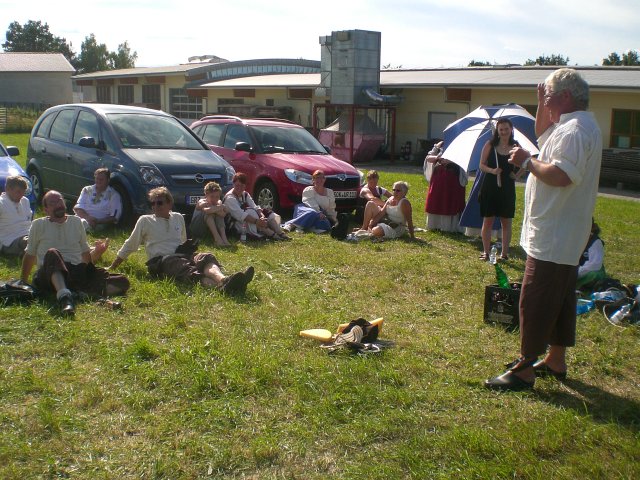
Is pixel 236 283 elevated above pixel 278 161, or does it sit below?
below

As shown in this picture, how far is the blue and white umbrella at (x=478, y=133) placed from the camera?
33.2 ft

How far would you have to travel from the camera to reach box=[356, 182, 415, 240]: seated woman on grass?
1060 cm

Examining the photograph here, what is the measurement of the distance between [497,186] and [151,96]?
35880 mm

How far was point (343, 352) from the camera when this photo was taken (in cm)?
543

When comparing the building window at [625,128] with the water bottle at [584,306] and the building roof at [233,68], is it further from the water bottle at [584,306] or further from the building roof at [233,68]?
the building roof at [233,68]

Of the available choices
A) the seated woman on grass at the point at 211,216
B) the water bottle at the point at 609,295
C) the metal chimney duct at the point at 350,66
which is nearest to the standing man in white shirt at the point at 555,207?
the water bottle at the point at 609,295

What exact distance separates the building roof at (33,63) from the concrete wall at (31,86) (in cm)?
36

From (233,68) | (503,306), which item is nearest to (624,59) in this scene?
(233,68)

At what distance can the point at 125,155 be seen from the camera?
33.7 ft

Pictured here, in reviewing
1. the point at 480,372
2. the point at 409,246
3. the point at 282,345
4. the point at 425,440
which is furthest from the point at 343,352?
the point at 409,246

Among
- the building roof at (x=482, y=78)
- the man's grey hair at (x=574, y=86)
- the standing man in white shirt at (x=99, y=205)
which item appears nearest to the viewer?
the man's grey hair at (x=574, y=86)

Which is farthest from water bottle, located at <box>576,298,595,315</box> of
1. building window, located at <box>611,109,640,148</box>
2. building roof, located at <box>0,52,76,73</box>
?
building roof, located at <box>0,52,76,73</box>

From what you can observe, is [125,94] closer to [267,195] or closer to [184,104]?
[184,104]

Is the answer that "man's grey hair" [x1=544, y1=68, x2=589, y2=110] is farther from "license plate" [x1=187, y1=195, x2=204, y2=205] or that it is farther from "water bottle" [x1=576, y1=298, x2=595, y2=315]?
"license plate" [x1=187, y1=195, x2=204, y2=205]
